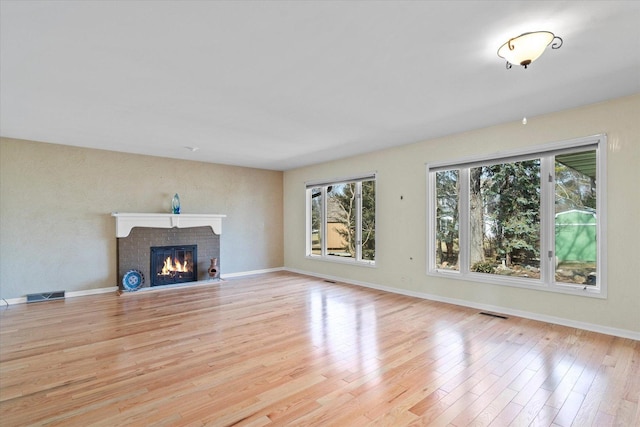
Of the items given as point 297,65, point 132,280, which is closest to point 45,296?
point 132,280

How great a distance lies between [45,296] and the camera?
198 inches

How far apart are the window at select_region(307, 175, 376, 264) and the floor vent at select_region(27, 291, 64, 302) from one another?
455 cm

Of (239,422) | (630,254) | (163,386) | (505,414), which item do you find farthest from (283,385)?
(630,254)

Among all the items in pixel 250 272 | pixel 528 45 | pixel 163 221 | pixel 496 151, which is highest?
pixel 528 45

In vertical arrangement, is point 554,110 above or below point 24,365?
above

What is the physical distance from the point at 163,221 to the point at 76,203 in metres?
1.36

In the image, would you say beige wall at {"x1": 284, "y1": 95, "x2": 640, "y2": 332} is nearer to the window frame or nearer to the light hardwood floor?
the window frame

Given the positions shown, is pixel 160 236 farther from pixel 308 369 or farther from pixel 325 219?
pixel 308 369

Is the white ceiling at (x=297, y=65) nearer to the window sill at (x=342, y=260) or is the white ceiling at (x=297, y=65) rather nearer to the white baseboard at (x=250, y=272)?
the window sill at (x=342, y=260)

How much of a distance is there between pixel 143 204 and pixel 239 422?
203 inches

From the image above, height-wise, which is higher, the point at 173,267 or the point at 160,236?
the point at 160,236

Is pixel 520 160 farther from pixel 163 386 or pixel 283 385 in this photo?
pixel 163 386

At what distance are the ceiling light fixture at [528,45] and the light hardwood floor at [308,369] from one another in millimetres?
2384

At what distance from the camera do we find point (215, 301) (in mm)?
4938
